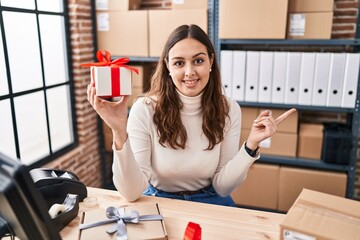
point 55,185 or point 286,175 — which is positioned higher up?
point 55,185

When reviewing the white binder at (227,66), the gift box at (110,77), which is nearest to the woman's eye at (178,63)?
the gift box at (110,77)

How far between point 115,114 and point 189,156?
487 millimetres

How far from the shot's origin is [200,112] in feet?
5.17

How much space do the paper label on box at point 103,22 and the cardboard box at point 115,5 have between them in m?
0.05

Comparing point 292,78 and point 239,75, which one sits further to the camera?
point 239,75

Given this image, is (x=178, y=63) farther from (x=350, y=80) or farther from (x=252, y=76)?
(x=350, y=80)

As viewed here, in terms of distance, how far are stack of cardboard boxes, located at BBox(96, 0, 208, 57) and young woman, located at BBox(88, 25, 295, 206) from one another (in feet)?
3.72

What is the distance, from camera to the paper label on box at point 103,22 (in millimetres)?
2829

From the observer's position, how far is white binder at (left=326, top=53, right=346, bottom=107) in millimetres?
2314

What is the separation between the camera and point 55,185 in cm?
115

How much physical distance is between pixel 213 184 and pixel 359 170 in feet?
6.16

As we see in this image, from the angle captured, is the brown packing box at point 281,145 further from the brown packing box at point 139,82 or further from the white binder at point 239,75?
the brown packing box at point 139,82

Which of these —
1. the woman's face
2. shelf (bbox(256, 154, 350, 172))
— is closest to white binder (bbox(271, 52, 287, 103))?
shelf (bbox(256, 154, 350, 172))

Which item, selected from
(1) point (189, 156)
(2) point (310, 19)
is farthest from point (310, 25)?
(1) point (189, 156)
